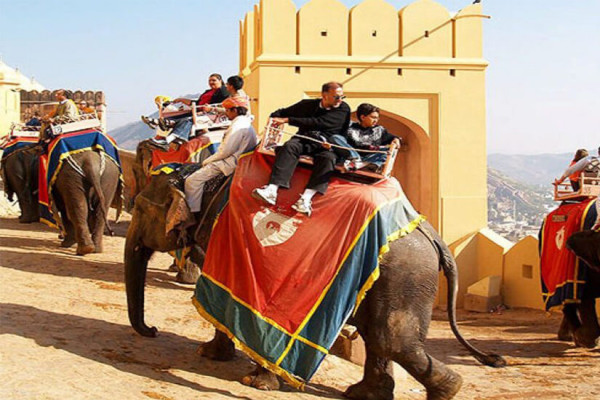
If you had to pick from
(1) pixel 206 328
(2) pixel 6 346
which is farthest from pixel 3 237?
(2) pixel 6 346

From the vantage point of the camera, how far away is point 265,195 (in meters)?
5.58

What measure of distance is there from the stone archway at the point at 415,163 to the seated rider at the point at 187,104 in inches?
236

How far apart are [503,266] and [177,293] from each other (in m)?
7.39

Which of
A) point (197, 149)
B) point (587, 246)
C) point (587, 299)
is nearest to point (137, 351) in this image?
point (197, 149)

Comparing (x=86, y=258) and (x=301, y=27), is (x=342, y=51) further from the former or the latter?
(x=86, y=258)

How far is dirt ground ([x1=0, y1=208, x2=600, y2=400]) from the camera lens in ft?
17.2

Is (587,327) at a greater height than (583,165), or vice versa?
(583,165)

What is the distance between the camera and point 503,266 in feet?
47.2

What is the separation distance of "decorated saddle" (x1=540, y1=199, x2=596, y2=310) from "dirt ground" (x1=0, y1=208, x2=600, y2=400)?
2.25ft

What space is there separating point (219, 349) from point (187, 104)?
394 cm

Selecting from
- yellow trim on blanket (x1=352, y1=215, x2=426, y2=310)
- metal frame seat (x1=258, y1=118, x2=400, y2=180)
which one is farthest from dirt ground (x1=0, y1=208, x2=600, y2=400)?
metal frame seat (x1=258, y1=118, x2=400, y2=180)

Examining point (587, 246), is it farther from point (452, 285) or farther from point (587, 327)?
point (452, 285)

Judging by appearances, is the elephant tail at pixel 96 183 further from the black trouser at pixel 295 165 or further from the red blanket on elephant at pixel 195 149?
the black trouser at pixel 295 165

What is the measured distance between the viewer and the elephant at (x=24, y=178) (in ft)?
45.6
